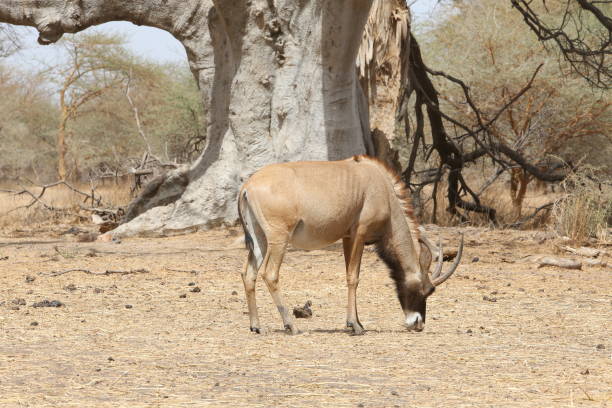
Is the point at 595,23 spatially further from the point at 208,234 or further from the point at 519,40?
the point at 208,234

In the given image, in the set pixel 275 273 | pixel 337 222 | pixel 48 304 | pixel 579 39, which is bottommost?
pixel 48 304

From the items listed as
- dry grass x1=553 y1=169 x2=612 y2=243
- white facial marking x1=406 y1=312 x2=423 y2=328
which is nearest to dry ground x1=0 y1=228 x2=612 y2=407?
white facial marking x1=406 y1=312 x2=423 y2=328

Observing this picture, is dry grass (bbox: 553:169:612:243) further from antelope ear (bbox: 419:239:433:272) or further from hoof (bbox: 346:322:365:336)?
hoof (bbox: 346:322:365:336)

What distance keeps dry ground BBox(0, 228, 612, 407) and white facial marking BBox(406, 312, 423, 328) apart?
17 centimetres

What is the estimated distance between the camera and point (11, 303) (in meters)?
7.53

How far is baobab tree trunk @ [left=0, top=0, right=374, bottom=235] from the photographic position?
12.0 metres

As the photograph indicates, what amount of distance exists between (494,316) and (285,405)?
11.7ft

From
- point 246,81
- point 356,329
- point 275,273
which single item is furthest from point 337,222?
point 246,81

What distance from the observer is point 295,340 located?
5.90 meters

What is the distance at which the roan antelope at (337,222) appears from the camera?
607cm

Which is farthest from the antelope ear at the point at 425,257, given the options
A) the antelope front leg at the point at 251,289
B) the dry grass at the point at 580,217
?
the dry grass at the point at 580,217

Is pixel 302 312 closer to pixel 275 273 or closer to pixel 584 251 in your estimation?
pixel 275 273

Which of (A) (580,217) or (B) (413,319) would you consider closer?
(B) (413,319)

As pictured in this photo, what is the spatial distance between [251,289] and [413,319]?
132 centimetres
